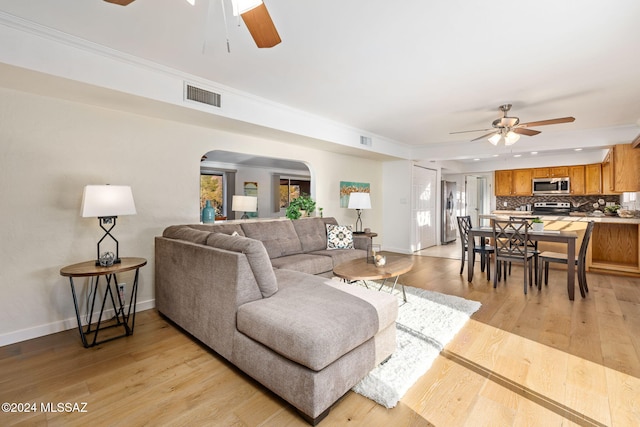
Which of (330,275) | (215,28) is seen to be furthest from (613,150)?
(215,28)

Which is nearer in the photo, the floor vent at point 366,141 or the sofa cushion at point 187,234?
the sofa cushion at point 187,234

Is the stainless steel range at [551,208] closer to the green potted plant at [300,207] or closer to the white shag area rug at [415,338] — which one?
the white shag area rug at [415,338]

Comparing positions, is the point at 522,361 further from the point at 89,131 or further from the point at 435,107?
the point at 89,131

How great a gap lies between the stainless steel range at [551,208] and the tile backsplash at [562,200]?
6.1 inches

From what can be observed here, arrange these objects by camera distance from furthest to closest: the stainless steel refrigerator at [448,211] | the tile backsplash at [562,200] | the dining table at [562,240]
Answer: the stainless steel refrigerator at [448,211] < the tile backsplash at [562,200] < the dining table at [562,240]

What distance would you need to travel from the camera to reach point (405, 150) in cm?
657

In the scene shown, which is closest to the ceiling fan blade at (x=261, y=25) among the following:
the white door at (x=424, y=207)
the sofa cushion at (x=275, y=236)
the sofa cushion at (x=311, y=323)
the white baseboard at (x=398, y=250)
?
the sofa cushion at (x=311, y=323)

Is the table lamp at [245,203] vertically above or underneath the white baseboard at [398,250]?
above

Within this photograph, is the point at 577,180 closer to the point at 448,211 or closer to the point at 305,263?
the point at 448,211

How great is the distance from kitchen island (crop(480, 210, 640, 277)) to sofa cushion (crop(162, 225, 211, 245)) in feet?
14.6

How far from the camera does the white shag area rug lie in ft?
6.07

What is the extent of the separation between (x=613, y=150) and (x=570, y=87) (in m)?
2.74

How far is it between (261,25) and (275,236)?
9.23 ft

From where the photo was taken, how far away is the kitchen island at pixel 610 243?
4.87m
